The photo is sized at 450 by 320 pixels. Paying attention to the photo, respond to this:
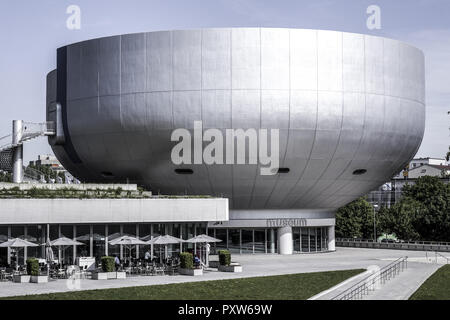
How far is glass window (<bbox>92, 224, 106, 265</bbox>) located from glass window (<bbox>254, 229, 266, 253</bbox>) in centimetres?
1796

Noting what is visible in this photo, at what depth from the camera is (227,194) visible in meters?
53.4

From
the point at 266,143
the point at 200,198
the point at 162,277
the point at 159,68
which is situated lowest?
the point at 162,277

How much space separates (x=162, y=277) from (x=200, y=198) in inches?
292

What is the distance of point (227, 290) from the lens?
30875 mm

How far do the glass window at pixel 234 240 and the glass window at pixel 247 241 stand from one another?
0.38 m

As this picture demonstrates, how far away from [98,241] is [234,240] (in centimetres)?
1760

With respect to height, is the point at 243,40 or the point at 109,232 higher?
the point at 243,40

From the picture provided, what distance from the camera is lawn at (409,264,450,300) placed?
28.4 m

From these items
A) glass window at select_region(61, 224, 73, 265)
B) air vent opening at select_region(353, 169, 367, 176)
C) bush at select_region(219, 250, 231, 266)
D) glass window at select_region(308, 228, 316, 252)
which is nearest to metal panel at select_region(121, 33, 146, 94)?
glass window at select_region(61, 224, 73, 265)

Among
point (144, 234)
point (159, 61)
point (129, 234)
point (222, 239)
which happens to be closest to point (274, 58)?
point (159, 61)

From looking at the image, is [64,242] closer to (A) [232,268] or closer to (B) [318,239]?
(A) [232,268]
